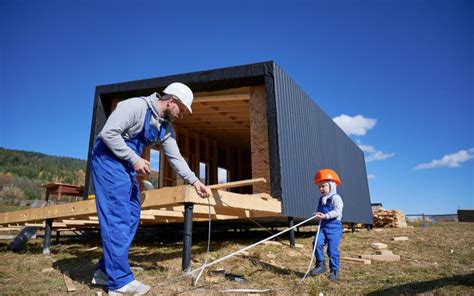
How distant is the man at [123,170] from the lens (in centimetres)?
288

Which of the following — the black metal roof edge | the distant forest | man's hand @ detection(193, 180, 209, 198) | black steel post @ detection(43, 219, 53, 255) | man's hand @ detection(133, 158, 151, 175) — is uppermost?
the distant forest

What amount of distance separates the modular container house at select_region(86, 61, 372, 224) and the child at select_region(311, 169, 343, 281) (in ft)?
7.49

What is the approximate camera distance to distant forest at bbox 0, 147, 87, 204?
151ft

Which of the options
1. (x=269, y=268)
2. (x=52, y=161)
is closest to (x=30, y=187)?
(x=52, y=161)

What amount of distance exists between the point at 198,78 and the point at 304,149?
10.6 ft

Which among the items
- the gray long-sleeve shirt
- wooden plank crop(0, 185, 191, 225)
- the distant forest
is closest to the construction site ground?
wooden plank crop(0, 185, 191, 225)

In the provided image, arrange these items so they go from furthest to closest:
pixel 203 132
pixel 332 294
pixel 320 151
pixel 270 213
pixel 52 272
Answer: pixel 203 132 < pixel 320 151 < pixel 270 213 < pixel 52 272 < pixel 332 294

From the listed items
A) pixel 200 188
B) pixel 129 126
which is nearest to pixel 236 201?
pixel 200 188

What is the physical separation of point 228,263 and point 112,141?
2.63 meters

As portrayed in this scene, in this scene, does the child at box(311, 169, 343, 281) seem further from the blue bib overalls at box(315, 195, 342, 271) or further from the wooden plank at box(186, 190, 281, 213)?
the wooden plank at box(186, 190, 281, 213)

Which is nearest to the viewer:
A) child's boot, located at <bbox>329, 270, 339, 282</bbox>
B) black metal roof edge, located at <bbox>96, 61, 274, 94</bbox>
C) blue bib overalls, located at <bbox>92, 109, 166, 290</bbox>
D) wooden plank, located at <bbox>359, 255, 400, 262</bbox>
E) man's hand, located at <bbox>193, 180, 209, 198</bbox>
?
blue bib overalls, located at <bbox>92, 109, 166, 290</bbox>

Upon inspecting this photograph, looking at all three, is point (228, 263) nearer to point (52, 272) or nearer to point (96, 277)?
point (96, 277)

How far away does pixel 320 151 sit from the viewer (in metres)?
9.57

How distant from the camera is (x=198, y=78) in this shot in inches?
315
